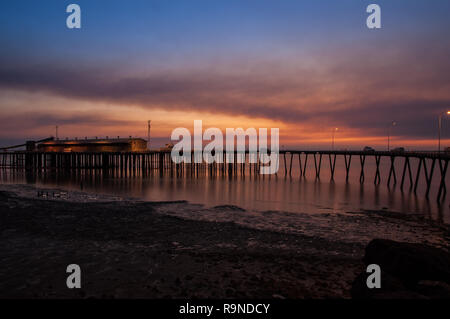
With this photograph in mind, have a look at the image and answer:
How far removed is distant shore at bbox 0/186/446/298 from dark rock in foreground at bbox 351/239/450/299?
792mm

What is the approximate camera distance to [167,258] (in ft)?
27.2

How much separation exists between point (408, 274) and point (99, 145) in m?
53.7

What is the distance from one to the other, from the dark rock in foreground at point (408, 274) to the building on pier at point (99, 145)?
48.7m

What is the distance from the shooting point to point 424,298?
16.2 feet

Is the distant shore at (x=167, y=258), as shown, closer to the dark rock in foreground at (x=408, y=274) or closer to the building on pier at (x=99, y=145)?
the dark rock in foreground at (x=408, y=274)

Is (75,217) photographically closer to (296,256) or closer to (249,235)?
(249,235)

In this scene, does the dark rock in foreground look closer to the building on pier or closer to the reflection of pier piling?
the reflection of pier piling

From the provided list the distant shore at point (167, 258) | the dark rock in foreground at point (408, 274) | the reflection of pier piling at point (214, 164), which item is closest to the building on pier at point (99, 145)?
the reflection of pier piling at point (214, 164)

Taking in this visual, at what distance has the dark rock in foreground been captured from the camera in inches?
209

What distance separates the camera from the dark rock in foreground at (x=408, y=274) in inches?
209

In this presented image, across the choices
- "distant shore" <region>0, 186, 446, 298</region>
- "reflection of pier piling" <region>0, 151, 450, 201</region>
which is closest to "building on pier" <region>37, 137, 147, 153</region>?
"reflection of pier piling" <region>0, 151, 450, 201</region>

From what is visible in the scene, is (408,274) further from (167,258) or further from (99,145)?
(99,145)

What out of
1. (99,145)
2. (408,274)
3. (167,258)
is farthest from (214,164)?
(408,274)
